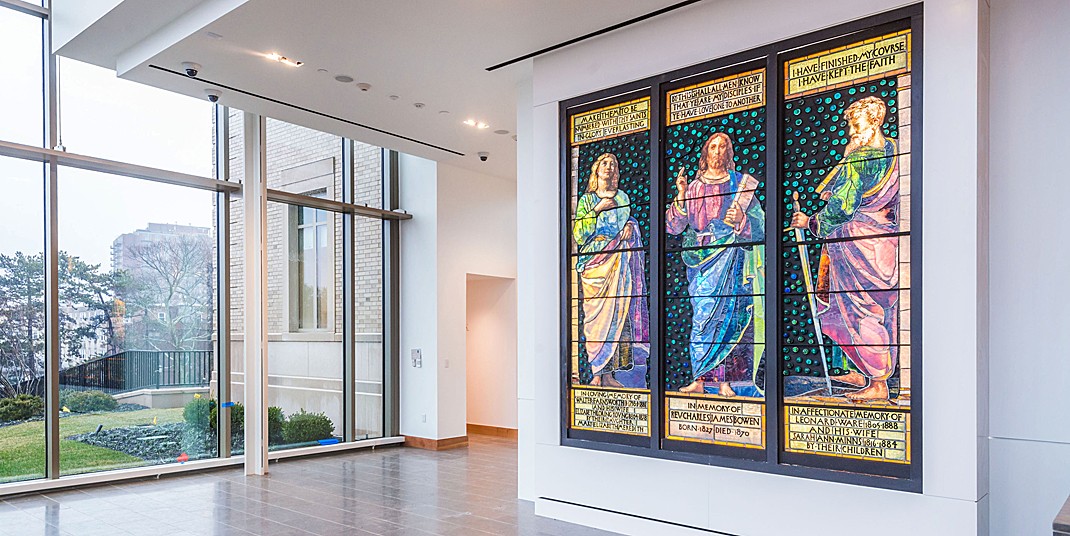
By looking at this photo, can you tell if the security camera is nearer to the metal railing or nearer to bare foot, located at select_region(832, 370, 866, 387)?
the metal railing

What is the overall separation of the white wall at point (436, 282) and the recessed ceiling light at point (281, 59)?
159 inches

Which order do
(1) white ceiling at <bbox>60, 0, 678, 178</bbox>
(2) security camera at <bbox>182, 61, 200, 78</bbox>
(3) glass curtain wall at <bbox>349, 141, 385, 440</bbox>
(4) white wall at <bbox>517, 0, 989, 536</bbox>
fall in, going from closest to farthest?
(4) white wall at <bbox>517, 0, 989, 536</bbox> → (1) white ceiling at <bbox>60, 0, 678, 178</bbox> → (2) security camera at <bbox>182, 61, 200, 78</bbox> → (3) glass curtain wall at <bbox>349, 141, 385, 440</bbox>

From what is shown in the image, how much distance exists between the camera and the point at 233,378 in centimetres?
868

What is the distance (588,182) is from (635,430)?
1.93 m

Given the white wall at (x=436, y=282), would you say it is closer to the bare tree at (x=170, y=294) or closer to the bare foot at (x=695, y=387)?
the bare tree at (x=170, y=294)

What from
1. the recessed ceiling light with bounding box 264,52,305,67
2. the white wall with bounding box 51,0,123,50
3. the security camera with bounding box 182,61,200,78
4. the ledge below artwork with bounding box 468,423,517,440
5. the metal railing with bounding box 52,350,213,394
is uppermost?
the white wall with bounding box 51,0,123,50

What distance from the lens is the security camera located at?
6402mm

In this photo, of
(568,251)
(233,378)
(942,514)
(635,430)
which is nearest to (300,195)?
(233,378)

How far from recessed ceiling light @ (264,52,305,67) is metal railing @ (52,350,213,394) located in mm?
3758

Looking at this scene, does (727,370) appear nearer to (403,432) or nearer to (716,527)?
(716,527)

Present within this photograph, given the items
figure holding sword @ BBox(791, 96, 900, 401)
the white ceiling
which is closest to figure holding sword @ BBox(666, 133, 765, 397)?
figure holding sword @ BBox(791, 96, 900, 401)

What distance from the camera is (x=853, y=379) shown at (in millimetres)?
4543

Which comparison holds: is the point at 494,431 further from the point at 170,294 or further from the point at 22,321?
the point at 22,321

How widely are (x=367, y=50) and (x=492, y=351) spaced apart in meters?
6.51
